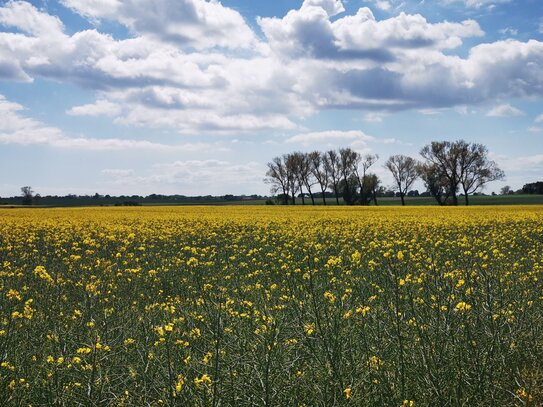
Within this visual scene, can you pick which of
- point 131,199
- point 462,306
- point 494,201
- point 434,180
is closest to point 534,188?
point 494,201

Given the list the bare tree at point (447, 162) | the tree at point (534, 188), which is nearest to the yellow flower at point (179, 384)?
the bare tree at point (447, 162)

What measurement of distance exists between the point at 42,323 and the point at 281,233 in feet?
34.6

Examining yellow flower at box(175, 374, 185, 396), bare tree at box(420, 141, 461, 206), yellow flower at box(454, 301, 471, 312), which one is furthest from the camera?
bare tree at box(420, 141, 461, 206)

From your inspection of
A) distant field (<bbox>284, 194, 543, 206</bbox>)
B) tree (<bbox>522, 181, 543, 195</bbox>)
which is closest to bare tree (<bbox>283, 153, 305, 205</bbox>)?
distant field (<bbox>284, 194, 543, 206</bbox>)

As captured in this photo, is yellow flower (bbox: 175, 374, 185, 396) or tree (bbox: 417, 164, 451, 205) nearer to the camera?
yellow flower (bbox: 175, 374, 185, 396)

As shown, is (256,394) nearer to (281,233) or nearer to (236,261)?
(236,261)

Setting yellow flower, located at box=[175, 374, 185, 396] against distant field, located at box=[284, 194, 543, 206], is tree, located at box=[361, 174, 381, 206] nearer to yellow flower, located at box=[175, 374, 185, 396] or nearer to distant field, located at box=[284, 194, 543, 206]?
distant field, located at box=[284, 194, 543, 206]

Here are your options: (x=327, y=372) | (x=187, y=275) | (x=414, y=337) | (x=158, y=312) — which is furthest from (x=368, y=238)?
(x=327, y=372)

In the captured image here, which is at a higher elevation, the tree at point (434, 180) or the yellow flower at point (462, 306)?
the tree at point (434, 180)

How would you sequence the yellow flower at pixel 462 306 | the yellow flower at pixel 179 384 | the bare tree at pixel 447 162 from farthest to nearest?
the bare tree at pixel 447 162, the yellow flower at pixel 462 306, the yellow flower at pixel 179 384

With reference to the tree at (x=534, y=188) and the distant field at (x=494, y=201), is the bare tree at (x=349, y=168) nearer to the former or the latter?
the distant field at (x=494, y=201)

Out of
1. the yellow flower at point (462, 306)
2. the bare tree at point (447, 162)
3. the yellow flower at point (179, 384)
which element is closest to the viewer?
the yellow flower at point (179, 384)

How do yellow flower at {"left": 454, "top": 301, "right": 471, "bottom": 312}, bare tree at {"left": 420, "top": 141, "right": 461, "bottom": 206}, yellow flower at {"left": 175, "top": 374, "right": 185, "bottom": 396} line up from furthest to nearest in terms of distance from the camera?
bare tree at {"left": 420, "top": 141, "right": 461, "bottom": 206} < yellow flower at {"left": 454, "top": 301, "right": 471, "bottom": 312} < yellow flower at {"left": 175, "top": 374, "right": 185, "bottom": 396}

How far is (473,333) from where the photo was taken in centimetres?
430
